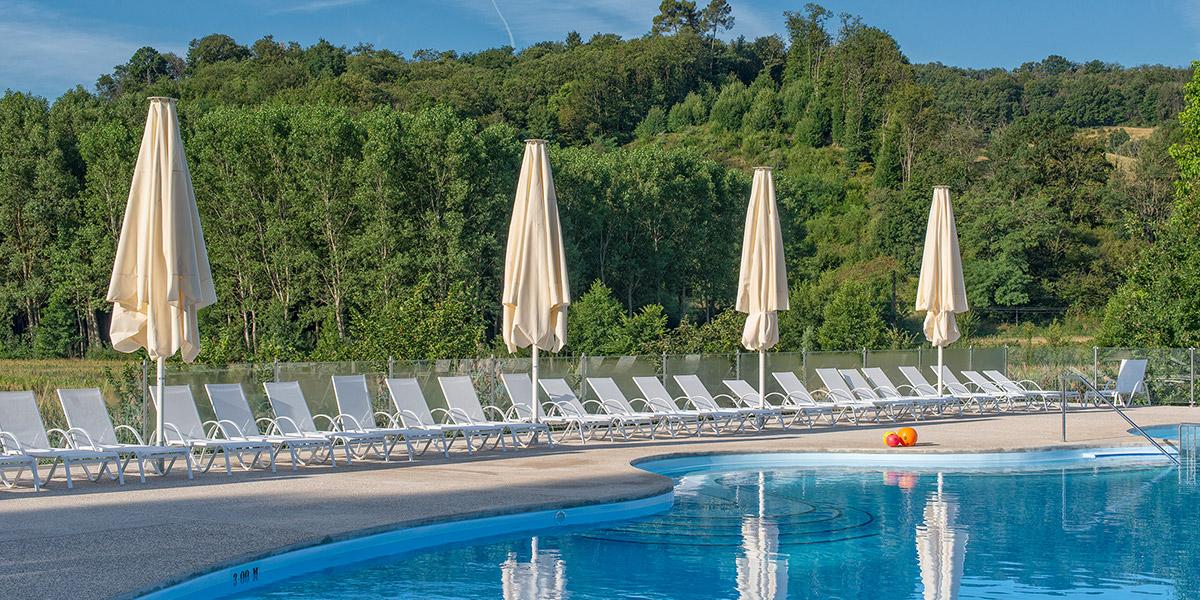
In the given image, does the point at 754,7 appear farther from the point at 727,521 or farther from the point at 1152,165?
the point at 727,521

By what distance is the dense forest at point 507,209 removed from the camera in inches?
1271

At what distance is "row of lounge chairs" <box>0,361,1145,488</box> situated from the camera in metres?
10.5

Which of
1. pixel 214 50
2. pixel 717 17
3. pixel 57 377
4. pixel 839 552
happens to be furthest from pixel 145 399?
pixel 717 17

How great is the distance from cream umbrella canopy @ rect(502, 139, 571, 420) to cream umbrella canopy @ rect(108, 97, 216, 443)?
4013 millimetres

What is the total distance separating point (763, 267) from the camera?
1659 centimetres

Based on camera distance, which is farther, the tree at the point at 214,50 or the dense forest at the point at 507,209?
the tree at the point at 214,50

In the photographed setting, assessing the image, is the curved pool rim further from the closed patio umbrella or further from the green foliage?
the green foliage

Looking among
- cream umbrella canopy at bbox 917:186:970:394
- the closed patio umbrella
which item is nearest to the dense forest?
cream umbrella canopy at bbox 917:186:970:394

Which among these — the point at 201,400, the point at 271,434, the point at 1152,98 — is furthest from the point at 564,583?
the point at 1152,98

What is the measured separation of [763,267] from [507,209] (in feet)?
82.0

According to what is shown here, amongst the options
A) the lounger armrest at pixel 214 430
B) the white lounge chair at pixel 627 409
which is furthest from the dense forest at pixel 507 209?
the white lounge chair at pixel 627 409

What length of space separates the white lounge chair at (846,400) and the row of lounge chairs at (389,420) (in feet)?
0.09

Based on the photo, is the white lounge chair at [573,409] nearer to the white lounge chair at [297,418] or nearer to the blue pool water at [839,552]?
the blue pool water at [839,552]

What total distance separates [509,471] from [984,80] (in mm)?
82478
